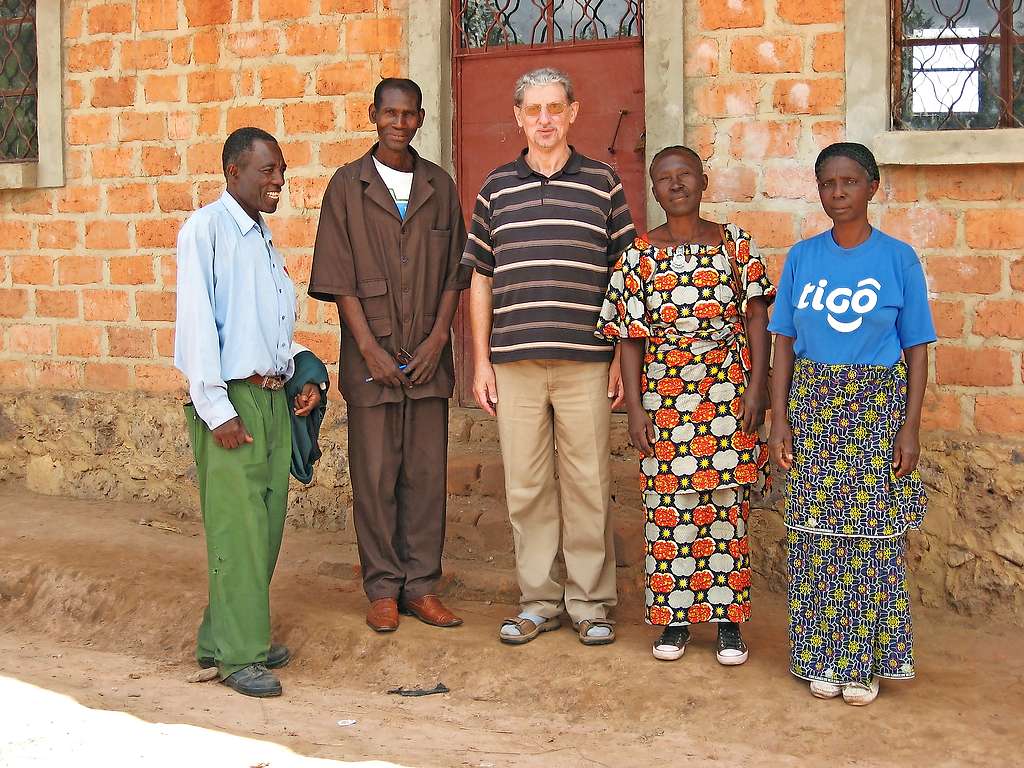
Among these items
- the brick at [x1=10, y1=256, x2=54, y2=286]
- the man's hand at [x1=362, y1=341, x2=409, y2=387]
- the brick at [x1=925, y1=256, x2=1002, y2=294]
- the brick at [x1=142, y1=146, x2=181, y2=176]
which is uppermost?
the brick at [x1=142, y1=146, x2=181, y2=176]

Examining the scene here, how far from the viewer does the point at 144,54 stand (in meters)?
6.62

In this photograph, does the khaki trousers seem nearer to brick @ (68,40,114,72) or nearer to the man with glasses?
the man with glasses

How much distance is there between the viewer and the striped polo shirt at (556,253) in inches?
176

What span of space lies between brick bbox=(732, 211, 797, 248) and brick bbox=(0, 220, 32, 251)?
4.05m

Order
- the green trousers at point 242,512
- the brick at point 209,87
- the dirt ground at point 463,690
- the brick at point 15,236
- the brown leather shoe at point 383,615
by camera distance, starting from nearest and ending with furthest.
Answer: the dirt ground at point 463,690, the green trousers at point 242,512, the brown leather shoe at point 383,615, the brick at point 209,87, the brick at point 15,236

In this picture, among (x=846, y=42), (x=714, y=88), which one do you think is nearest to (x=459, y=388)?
(x=714, y=88)

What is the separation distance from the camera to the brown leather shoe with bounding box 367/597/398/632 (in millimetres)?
4820

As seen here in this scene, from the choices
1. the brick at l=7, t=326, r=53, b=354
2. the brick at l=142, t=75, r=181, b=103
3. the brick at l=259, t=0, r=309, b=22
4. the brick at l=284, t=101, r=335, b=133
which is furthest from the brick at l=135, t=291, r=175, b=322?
the brick at l=259, t=0, r=309, b=22

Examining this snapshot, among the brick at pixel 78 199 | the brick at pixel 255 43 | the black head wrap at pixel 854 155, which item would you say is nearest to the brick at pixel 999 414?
the black head wrap at pixel 854 155

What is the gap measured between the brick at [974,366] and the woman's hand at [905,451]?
51.0 inches

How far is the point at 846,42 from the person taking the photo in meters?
5.26

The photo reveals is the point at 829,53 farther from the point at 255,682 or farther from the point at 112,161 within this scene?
the point at 112,161

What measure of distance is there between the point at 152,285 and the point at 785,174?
3423 millimetres

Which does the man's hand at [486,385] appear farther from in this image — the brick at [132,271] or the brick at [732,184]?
the brick at [132,271]
